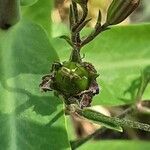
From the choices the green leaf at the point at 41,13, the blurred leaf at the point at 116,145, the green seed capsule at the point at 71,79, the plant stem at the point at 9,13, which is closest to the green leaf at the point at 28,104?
the plant stem at the point at 9,13

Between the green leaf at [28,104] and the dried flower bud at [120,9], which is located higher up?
the dried flower bud at [120,9]

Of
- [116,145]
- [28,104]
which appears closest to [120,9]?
[28,104]

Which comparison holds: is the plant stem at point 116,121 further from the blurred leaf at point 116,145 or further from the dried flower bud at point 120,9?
the blurred leaf at point 116,145

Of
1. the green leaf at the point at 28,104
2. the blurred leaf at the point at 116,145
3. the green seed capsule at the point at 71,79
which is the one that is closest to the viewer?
the green seed capsule at the point at 71,79

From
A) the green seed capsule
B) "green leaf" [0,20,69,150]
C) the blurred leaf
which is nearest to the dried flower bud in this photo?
the green seed capsule

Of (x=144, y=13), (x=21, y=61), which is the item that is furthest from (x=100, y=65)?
(x=144, y=13)

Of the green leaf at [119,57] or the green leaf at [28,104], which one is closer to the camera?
the green leaf at [28,104]

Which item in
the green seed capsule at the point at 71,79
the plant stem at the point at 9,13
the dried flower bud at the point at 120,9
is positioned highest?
the dried flower bud at the point at 120,9
